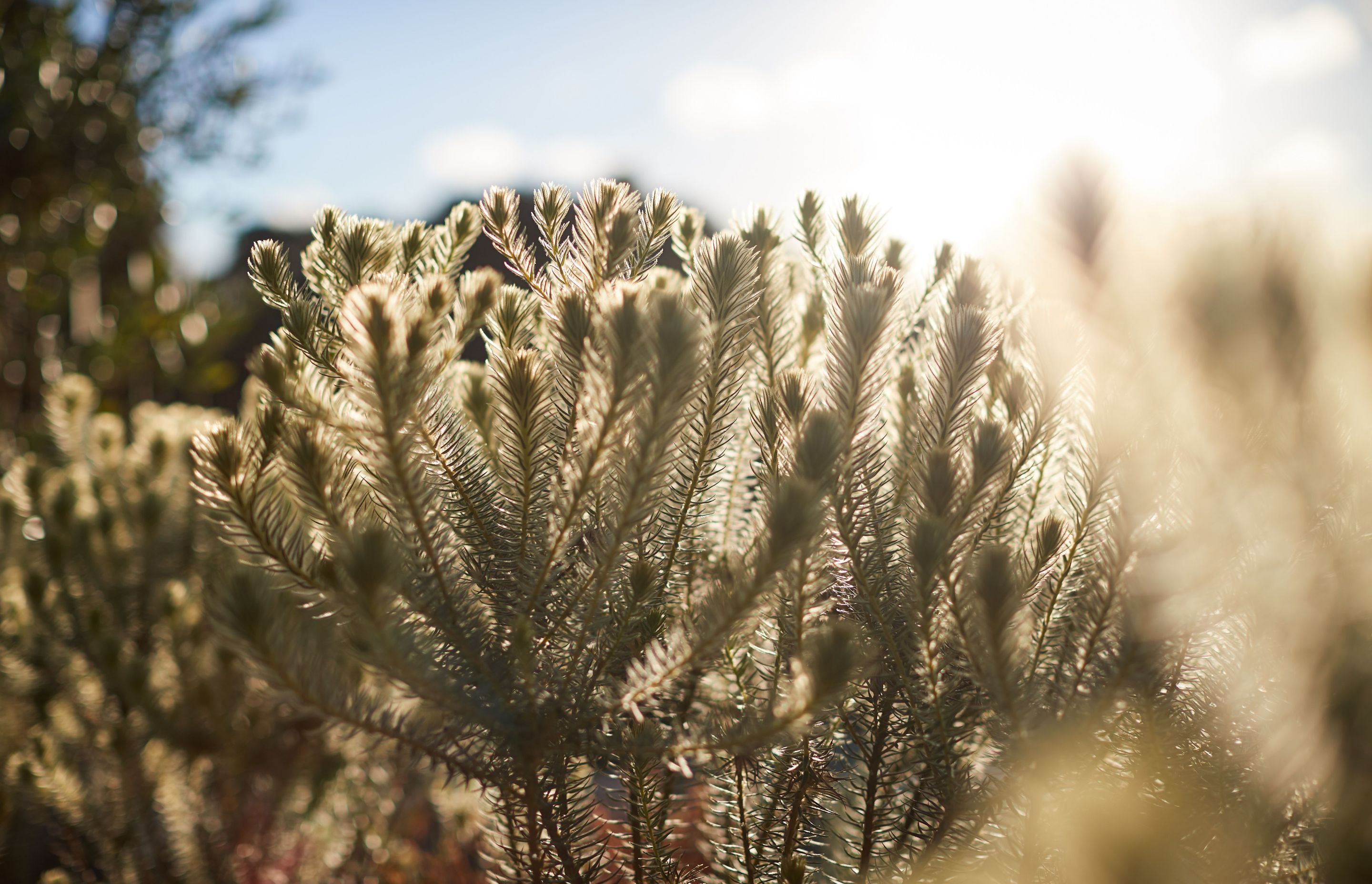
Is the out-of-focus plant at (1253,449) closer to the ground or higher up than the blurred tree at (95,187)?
closer to the ground

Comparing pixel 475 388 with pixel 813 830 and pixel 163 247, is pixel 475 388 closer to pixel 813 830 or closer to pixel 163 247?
pixel 813 830

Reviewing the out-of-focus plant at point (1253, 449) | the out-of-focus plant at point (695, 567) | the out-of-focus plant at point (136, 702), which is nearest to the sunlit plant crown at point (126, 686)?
the out-of-focus plant at point (136, 702)

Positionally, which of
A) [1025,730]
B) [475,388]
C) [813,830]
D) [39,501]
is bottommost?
[813,830]

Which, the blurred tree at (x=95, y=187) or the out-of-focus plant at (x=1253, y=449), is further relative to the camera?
the blurred tree at (x=95, y=187)

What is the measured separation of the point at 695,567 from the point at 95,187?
6.79 meters

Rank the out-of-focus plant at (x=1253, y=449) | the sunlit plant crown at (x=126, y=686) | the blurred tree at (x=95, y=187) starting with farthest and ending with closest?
the blurred tree at (x=95, y=187), the sunlit plant crown at (x=126, y=686), the out-of-focus plant at (x=1253, y=449)

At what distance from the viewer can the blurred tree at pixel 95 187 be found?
18.4 feet

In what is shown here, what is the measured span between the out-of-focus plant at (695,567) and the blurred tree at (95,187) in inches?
242

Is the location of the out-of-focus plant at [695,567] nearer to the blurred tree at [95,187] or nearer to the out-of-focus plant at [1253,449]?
the out-of-focus plant at [1253,449]

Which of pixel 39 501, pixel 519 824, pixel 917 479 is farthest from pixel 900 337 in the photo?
Result: pixel 39 501

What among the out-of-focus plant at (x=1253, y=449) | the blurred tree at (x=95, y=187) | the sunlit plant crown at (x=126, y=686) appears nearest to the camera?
the out-of-focus plant at (x=1253, y=449)

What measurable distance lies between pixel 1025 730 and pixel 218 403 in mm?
12783

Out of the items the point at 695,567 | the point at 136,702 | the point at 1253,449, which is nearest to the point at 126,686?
the point at 136,702

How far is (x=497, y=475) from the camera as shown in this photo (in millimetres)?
1181
